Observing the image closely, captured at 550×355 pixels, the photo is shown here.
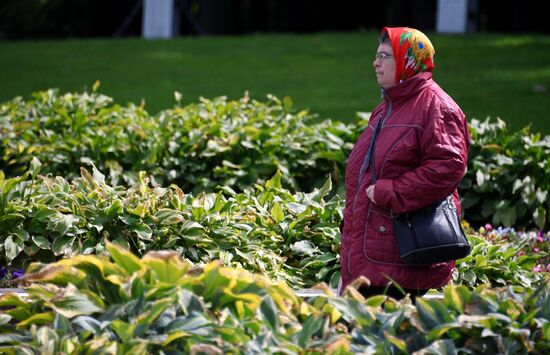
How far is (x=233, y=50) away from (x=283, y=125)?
792 cm

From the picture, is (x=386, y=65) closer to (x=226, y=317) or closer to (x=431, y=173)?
(x=431, y=173)

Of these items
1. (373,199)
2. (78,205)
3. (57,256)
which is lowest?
(57,256)

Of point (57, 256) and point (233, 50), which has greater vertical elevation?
point (233, 50)

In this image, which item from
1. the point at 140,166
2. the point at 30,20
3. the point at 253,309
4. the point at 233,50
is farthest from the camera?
the point at 30,20

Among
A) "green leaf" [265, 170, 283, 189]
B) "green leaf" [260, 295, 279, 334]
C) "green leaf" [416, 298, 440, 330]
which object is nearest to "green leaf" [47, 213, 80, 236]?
"green leaf" [265, 170, 283, 189]

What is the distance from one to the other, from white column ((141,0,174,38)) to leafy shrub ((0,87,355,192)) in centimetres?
1075

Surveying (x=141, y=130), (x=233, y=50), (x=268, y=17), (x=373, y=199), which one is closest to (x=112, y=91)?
(x=233, y=50)

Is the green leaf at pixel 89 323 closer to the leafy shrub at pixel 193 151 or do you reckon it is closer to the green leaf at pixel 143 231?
the green leaf at pixel 143 231

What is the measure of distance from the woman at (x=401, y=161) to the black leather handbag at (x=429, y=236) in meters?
0.05

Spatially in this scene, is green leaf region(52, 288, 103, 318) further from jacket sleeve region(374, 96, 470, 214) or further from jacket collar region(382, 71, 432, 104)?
jacket collar region(382, 71, 432, 104)

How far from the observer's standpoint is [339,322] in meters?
3.42

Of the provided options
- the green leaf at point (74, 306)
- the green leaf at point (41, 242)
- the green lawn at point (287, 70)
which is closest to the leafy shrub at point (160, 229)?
the green leaf at point (41, 242)

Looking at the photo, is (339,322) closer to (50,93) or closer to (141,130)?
(141,130)

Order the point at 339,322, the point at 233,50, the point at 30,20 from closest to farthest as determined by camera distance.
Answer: the point at 339,322
the point at 233,50
the point at 30,20
